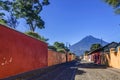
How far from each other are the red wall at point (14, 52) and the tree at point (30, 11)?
95.3 ft

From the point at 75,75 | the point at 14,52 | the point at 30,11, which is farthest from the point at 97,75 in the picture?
the point at 30,11

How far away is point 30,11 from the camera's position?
57.8 m

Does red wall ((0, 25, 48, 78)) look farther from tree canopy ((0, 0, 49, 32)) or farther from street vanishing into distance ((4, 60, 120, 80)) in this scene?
tree canopy ((0, 0, 49, 32))

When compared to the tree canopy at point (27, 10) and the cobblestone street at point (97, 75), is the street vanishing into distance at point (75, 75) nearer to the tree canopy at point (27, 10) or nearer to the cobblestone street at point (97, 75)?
the cobblestone street at point (97, 75)

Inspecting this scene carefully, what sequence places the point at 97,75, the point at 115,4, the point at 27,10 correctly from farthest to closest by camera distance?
the point at 27,10 → the point at 115,4 → the point at 97,75

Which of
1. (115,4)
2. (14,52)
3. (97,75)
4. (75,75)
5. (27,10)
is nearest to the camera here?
(14,52)

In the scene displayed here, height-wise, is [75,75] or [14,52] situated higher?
[14,52]

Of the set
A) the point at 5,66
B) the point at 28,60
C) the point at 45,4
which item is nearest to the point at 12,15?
the point at 45,4

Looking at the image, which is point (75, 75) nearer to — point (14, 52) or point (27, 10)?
point (14, 52)

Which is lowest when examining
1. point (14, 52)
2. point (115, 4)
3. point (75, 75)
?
Result: point (75, 75)

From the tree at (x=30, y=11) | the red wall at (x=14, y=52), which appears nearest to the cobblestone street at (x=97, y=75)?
the red wall at (x=14, y=52)

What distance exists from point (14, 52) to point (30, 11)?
37240 mm

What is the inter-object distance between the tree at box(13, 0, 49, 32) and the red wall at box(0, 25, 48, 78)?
95.3 feet

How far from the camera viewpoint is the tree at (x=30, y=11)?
188 feet
